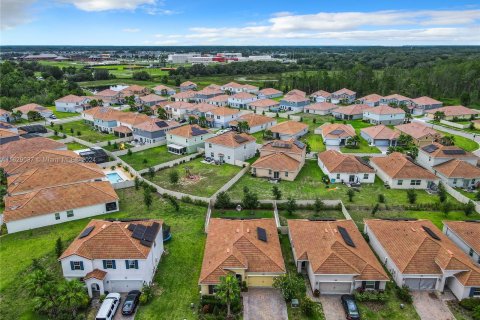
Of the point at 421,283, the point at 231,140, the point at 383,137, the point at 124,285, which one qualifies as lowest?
the point at 421,283

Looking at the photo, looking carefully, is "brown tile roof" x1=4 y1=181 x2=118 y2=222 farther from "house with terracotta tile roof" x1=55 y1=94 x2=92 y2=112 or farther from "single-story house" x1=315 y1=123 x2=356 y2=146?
"house with terracotta tile roof" x1=55 y1=94 x2=92 y2=112

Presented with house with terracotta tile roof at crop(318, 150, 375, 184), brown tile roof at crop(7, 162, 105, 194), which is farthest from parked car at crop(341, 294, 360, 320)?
brown tile roof at crop(7, 162, 105, 194)

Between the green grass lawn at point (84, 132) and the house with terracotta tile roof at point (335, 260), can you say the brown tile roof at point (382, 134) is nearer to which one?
the house with terracotta tile roof at point (335, 260)

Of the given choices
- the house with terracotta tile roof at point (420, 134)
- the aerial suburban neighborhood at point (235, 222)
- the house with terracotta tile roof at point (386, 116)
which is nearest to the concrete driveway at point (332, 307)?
the aerial suburban neighborhood at point (235, 222)

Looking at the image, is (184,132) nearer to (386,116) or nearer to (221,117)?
(221,117)

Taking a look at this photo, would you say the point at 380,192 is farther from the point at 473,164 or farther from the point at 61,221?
the point at 61,221

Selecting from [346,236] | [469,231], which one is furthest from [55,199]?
[469,231]

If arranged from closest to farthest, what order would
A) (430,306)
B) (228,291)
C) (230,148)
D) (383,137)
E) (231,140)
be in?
(228,291) < (430,306) < (230,148) < (231,140) < (383,137)
